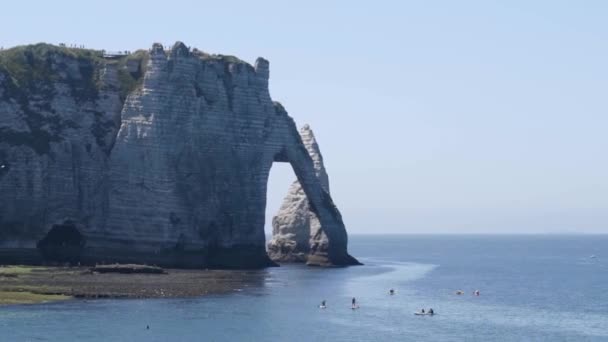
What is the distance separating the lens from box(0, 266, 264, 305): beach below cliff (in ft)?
309

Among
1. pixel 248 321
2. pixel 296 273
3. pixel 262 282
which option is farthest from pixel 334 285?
pixel 248 321

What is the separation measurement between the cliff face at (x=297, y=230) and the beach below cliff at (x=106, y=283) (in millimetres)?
25044

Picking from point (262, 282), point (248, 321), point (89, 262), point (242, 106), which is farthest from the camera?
point (242, 106)

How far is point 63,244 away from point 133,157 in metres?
13.2

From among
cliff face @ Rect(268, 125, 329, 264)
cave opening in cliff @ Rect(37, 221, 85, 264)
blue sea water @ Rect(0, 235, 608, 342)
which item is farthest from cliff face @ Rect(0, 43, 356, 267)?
blue sea water @ Rect(0, 235, 608, 342)

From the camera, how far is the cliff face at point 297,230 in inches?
5989

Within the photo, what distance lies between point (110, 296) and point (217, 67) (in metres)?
53.5

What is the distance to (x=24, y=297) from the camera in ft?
298

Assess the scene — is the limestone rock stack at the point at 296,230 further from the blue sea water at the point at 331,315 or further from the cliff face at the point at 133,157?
the blue sea water at the point at 331,315

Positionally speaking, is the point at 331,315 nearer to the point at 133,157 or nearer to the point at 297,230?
the point at 133,157

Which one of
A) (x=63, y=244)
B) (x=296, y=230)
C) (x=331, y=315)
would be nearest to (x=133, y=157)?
(x=63, y=244)

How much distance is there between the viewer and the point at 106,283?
346 feet

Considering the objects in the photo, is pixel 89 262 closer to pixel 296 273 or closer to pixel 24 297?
pixel 296 273

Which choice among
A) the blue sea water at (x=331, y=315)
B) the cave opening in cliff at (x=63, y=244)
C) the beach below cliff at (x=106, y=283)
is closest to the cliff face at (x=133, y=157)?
the cave opening in cliff at (x=63, y=244)
